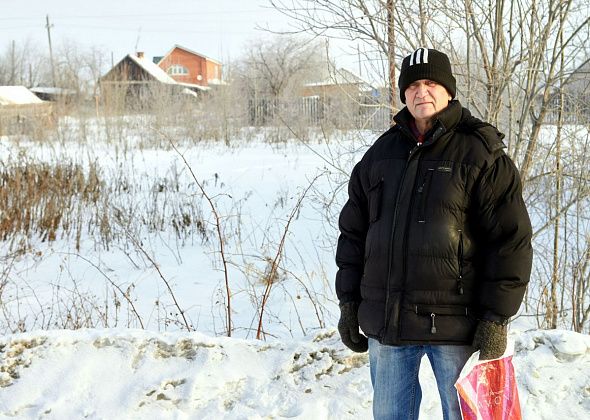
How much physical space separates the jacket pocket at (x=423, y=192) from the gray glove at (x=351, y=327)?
476mm

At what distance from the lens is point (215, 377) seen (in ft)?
10.4

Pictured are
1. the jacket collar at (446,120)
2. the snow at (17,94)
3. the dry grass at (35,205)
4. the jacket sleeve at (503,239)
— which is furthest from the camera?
the snow at (17,94)

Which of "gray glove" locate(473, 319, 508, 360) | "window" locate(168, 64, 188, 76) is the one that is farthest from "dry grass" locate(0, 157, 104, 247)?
"window" locate(168, 64, 188, 76)

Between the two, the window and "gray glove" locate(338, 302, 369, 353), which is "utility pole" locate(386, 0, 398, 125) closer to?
"gray glove" locate(338, 302, 369, 353)

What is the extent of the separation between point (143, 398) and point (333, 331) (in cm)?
109

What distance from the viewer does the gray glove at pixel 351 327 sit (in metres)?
2.36

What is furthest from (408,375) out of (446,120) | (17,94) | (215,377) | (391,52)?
(17,94)

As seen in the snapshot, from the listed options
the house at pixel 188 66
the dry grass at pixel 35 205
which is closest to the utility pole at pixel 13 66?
the house at pixel 188 66

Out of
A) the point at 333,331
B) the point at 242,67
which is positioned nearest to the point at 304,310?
the point at 333,331

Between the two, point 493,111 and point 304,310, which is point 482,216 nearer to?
point 493,111

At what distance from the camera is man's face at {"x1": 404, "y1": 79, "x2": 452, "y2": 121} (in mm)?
2158

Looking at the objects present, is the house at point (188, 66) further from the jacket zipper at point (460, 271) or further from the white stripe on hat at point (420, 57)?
the jacket zipper at point (460, 271)

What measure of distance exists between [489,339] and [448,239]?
1.13ft

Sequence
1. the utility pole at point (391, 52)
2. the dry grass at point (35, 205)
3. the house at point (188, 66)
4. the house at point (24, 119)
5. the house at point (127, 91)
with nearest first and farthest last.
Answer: the utility pole at point (391, 52)
the dry grass at point (35, 205)
the house at point (24, 119)
the house at point (127, 91)
the house at point (188, 66)
